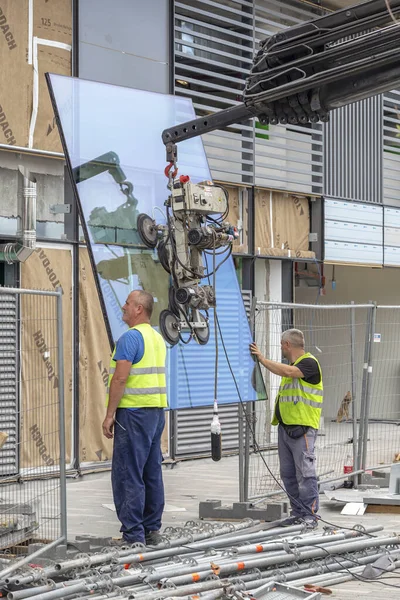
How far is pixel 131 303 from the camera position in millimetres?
9219

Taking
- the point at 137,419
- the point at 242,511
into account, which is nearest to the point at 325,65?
the point at 137,419

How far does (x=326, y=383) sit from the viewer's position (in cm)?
1622

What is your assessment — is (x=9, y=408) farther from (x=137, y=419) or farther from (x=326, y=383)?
(x=326, y=383)

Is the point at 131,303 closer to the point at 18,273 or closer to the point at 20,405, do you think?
the point at 20,405

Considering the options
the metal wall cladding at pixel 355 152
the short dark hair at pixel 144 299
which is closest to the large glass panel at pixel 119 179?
the short dark hair at pixel 144 299

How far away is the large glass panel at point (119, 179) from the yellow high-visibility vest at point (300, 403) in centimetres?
58

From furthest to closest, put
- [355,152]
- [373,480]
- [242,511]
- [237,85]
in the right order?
[355,152] < [237,85] < [373,480] < [242,511]

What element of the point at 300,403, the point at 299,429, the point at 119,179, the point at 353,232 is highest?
the point at 353,232

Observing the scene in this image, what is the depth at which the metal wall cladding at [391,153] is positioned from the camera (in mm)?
20422

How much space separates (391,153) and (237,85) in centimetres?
466

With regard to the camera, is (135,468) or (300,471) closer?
(135,468)

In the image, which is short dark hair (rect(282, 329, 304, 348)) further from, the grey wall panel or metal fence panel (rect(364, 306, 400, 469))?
the grey wall panel

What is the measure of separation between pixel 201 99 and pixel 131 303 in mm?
7947

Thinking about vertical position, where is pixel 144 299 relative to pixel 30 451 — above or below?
Answer: above
